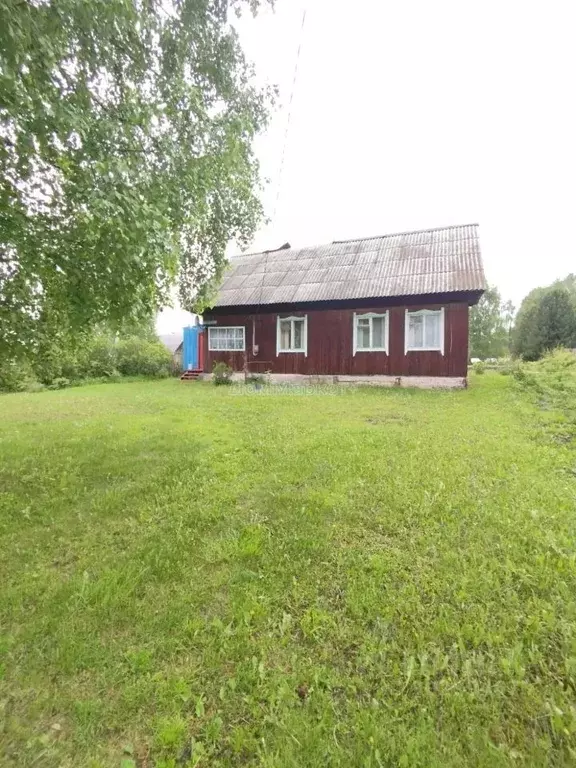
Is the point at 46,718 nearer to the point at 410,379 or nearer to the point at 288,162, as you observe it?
the point at 288,162

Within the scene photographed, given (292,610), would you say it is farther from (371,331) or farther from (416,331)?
(371,331)

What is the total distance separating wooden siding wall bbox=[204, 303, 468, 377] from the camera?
39.4ft

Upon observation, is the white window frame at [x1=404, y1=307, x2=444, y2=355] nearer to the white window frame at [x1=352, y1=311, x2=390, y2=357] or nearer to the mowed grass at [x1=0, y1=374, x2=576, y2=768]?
the white window frame at [x1=352, y1=311, x2=390, y2=357]

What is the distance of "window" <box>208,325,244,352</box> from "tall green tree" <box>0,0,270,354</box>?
1009cm

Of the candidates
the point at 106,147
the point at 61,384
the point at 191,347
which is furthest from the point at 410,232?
the point at 61,384

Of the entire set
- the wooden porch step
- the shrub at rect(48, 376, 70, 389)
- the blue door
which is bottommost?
the shrub at rect(48, 376, 70, 389)

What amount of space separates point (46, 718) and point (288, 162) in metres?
9.78

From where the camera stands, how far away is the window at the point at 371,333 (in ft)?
42.8

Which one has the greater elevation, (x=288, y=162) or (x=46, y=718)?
(x=288, y=162)

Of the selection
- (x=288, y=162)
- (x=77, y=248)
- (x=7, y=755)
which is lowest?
(x=7, y=755)

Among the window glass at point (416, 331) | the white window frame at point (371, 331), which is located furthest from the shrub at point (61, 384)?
the window glass at point (416, 331)

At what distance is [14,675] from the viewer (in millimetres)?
2111

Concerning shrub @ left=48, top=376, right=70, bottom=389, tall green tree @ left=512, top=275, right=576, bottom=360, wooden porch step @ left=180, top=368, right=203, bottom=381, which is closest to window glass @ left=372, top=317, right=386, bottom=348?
wooden porch step @ left=180, top=368, right=203, bottom=381

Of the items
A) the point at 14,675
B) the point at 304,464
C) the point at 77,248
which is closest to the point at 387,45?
the point at 77,248
